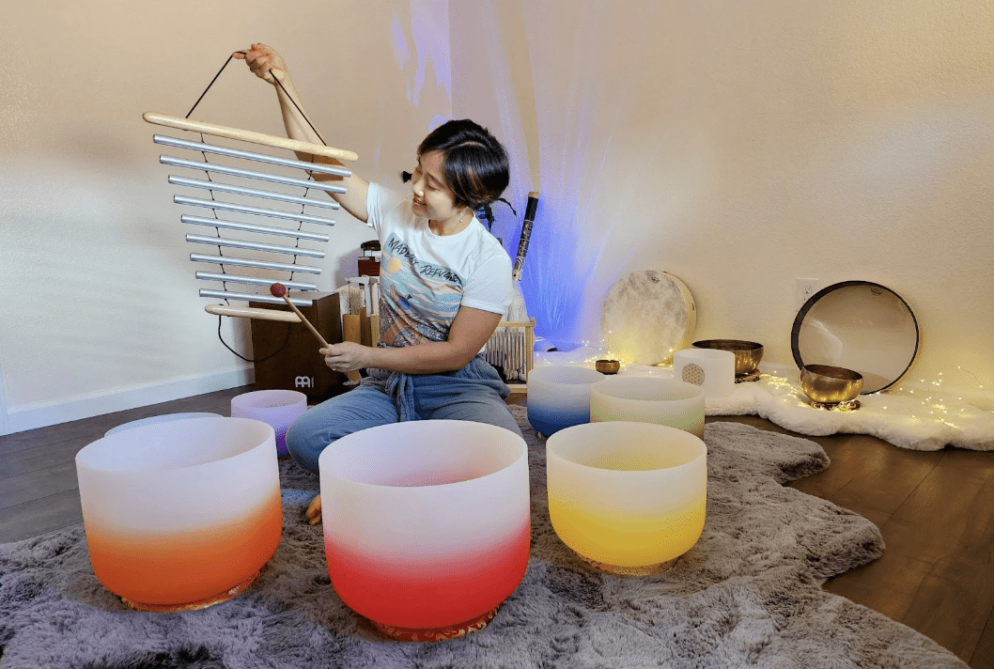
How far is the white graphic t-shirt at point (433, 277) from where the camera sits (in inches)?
58.2

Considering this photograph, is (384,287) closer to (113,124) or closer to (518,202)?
(113,124)

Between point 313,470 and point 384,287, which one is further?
point 384,287

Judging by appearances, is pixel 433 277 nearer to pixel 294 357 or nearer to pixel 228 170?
pixel 228 170

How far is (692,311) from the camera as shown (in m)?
2.67

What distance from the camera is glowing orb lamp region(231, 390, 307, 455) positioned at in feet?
5.34

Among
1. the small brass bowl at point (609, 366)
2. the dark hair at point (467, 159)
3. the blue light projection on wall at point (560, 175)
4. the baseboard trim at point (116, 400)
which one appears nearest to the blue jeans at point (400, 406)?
the dark hair at point (467, 159)

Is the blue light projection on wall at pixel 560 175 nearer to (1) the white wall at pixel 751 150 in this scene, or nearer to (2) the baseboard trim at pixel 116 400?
(1) the white wall at pixel 751 150

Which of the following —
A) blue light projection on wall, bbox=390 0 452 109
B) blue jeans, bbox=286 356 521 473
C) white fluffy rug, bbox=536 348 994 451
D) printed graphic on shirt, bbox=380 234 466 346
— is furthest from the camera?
blue light projection on wall, bbox=390 0 452 109

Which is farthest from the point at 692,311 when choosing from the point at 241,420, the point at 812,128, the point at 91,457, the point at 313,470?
the point at 91,457

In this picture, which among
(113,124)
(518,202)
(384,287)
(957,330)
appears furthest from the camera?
(518,202)

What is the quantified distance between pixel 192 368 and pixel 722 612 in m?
2.29

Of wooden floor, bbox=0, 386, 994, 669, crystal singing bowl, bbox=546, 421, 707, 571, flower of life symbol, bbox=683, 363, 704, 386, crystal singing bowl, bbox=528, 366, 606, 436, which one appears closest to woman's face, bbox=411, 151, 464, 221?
crystal singing bowl, bbox=528, 366, 606, 436

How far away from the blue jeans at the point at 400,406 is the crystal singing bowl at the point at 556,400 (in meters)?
0.10

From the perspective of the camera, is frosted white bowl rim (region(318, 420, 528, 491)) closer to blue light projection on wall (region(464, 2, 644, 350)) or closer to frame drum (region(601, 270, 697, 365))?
frame drum (region(601, 270, 697, 365))
